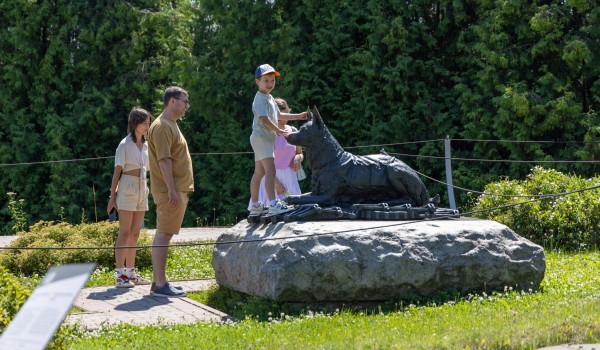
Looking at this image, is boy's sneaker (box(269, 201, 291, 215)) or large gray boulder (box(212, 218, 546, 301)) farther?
boy's sneaker (box(269, 201, 291, 215))

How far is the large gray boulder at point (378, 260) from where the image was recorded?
796 centimetres

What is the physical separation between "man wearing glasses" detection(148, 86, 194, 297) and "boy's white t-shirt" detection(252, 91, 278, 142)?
47.2 inches

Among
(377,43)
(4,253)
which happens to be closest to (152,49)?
(377,43)

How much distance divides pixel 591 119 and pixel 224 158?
806 cm

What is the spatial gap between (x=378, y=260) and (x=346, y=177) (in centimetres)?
116

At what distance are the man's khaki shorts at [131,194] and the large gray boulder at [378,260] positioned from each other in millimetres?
1373

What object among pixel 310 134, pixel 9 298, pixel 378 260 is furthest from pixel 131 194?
pixel 9 298

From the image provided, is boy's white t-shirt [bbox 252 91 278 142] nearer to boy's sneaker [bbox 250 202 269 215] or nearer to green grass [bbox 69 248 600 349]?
boy's sneaker [bbox 250 202 269 215]

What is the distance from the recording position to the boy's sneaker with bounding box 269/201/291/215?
28.7ft

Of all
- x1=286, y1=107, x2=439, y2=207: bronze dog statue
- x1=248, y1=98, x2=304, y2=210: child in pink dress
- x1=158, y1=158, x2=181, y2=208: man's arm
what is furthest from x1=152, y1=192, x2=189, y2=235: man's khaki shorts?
x1=248, y1=98, x2=304, y2=210: child in pink dress

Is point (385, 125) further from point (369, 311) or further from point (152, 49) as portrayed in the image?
point (369, 311)

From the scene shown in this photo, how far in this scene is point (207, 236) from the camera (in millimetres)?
15023

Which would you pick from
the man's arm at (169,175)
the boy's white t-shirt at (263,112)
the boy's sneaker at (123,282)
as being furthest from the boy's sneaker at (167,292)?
the boy's white t-shirt at (263,112)

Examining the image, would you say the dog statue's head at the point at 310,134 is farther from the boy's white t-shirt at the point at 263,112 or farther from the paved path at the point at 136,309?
the paved path at the point at 136,309
